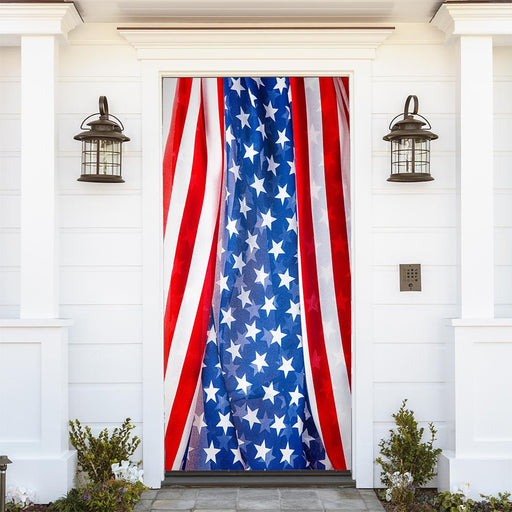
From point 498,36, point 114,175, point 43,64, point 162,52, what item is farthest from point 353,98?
point 43,64

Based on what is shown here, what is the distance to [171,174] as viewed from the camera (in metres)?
4.55

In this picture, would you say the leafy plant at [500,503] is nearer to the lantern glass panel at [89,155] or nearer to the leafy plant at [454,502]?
the leafy plant at [454,502]

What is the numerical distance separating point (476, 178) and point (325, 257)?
39.9 inches

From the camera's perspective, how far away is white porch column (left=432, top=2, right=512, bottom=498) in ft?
13.4

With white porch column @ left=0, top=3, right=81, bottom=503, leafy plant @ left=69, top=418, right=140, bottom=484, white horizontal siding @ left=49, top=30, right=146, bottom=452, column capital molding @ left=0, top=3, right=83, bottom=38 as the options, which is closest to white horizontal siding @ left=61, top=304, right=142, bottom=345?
white horizontal siding @ left=49, top=30, right=146, bottom=452

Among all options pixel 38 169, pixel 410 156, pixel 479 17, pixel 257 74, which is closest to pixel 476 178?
pixel 410 156

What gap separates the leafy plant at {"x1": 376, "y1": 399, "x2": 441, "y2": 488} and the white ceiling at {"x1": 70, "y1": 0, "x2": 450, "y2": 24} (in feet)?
7.47

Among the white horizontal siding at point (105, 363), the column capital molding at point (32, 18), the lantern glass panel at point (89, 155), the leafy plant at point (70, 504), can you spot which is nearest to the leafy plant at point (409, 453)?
the white horizontal siding at point (105, 363)

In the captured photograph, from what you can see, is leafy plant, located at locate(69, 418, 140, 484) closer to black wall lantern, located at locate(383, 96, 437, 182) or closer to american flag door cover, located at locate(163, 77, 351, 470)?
american flag door cover, located at locate(163, 77, 351, 470)

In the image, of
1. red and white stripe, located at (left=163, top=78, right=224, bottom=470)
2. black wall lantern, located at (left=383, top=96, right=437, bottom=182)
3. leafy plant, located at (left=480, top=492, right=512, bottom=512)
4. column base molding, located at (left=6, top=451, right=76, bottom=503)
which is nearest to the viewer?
leafy plant, located at (left=480, top=492, right=512, bottom=512)

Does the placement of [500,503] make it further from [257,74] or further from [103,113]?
[103,113]

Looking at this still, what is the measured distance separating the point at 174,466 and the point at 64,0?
9.21 ft

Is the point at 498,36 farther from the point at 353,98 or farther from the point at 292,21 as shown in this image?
the point at 292,21

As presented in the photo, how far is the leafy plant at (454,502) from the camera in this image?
3830mm
